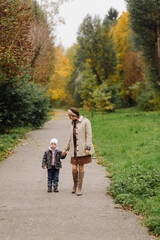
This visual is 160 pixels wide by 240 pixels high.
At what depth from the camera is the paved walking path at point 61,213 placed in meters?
4.61

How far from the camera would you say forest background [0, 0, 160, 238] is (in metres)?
7.87

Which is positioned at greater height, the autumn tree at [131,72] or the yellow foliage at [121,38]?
the yellow foliage at [121,38]

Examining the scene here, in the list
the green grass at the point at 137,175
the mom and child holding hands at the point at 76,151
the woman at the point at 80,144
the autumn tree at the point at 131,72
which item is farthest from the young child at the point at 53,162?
the autumn tree at the point at 131,72

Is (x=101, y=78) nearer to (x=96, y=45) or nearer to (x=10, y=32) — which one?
(x=96, y=45)

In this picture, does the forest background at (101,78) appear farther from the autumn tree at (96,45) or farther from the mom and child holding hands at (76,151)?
the mom and child holding hands at (76,151)

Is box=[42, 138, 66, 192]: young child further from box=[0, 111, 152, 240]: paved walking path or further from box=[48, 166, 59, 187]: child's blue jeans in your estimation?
box=[0, 111, 152, 240]: paved walking path

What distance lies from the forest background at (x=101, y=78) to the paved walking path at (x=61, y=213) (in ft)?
1.24

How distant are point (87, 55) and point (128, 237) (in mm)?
44943

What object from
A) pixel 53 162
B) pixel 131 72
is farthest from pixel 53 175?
pixel 131 72

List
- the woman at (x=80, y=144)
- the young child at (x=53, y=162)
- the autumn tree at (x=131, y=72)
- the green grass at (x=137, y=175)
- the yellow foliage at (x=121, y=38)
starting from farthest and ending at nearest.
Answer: the yellow foliage at (x=121, y=38) → the autumn tree at (x=131, y=72) → the young child at (x=53, y=162) → the woman at (x=80, y=144) → the green grass at (x=137, y=175)

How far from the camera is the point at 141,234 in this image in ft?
15.0

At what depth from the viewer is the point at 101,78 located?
47969 mm

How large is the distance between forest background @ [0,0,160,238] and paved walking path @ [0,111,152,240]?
14.9 inches

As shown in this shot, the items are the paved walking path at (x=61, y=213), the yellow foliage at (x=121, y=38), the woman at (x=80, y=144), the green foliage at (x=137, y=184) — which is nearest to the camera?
the paved walking path at (x=61, y=213)
